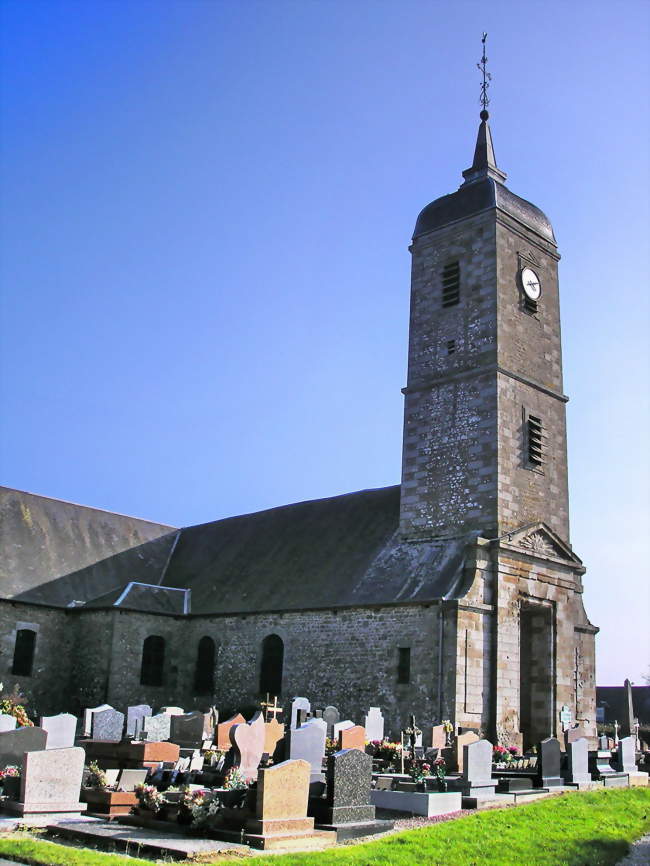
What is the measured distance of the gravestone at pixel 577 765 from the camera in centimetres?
1697

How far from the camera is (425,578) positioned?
908 inches

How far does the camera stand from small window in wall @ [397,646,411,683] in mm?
22047

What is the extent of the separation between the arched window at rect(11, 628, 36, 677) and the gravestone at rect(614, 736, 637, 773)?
16569 millimetres

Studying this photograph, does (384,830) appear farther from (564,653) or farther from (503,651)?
(564,653)

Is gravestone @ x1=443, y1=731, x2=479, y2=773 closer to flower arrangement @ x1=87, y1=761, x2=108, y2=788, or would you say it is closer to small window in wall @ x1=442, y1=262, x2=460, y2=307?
flower arrangement @ x1=87, y1=761, x2=108, y2=788

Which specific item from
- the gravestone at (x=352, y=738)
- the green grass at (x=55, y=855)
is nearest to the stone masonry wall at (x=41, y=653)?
the gravestone at (x=352, y=738)

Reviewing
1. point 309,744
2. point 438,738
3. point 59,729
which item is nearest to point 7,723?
point 59,729

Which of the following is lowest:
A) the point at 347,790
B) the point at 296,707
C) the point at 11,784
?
the point at 11,784

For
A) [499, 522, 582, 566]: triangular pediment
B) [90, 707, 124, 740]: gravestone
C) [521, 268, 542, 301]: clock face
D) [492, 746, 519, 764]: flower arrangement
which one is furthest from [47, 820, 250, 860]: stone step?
[521, 268, 542, 301]: clock face

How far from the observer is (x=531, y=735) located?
23547 mm

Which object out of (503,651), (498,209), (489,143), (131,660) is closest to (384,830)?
(503,651)

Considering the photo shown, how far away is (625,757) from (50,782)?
1248 centimetres

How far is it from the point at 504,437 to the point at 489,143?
1051 cm

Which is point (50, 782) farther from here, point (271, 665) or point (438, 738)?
point (271, 665)
